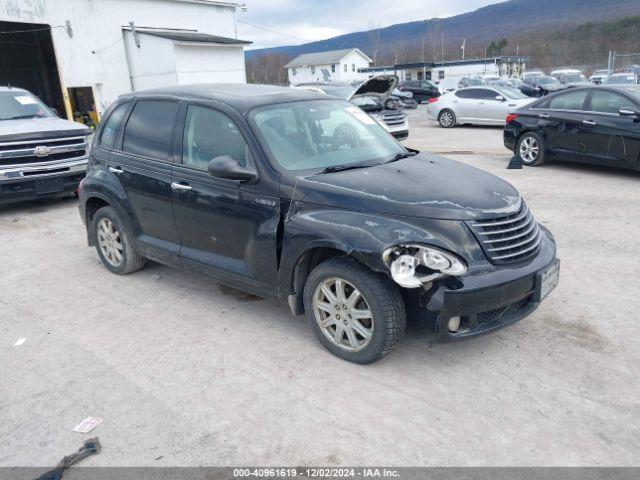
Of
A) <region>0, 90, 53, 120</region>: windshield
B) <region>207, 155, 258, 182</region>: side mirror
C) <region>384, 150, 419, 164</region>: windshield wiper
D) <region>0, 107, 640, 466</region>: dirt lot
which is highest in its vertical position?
<region>0, 90, 53, 120</region>: windshield

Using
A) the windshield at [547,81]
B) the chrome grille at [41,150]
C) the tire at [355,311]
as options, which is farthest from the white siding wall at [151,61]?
the windshield at [547,81]

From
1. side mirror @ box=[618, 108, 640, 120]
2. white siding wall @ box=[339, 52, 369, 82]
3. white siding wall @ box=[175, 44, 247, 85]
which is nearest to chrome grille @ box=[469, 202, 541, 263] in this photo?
side mirror @ box=[618, 108, 640, 120]

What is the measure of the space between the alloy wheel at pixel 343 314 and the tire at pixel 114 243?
2.44 meters

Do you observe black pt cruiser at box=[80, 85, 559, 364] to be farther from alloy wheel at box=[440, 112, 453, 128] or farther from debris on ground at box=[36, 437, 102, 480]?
alloy wheel at box=[440, 112, 453, 128]

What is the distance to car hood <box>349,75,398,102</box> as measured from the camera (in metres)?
13.0

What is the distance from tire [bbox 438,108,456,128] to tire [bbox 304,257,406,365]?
16.5 m

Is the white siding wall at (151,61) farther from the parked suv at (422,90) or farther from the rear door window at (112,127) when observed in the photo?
the parked suv at (422,90)

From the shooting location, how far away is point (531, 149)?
1017 cm

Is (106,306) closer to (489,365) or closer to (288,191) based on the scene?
(288,191)

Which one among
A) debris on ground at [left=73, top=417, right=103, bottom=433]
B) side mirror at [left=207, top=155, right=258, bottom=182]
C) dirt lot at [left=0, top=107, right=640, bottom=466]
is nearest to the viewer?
dirt lot at [left=0, top=107, right=640, bottom=466]

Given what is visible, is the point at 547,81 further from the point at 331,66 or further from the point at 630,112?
the point at 331,66

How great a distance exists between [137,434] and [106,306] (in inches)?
79.1

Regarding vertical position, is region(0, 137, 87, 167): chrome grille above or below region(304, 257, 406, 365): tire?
above

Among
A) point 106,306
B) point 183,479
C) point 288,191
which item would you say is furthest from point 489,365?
point 106,306
